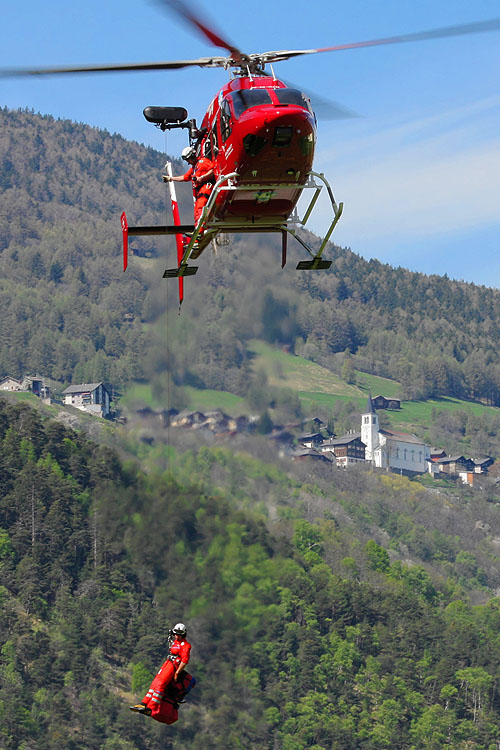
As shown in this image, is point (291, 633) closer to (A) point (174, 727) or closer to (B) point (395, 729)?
(B) point (395, 729)

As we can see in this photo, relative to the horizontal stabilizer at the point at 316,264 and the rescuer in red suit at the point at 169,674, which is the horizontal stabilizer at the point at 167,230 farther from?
the rescuer in red suit at the point at 169,674

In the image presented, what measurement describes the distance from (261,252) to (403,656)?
9604cm

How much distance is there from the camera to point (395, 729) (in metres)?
172

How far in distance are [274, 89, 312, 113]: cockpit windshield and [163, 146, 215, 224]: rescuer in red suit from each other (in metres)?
3.19

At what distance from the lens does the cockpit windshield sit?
115ft

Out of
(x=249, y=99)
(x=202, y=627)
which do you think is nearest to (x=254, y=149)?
(x=249, y=99)

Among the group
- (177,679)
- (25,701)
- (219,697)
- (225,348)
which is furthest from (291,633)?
(177,679)

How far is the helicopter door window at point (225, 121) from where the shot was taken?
1404 inches

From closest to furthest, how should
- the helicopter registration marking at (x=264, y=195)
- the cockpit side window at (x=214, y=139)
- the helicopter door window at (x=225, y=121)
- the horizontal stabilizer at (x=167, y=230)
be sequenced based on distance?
the helicopter door window at (x=225, y=121), the helicopter registration marking at (x=264, y=195), the cockpit side window at (x=214, y=139), the horizontal stabilizer at (x=167, y=230)

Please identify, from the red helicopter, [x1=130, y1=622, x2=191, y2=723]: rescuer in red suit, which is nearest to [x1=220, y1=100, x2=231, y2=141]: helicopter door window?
the red helicopter

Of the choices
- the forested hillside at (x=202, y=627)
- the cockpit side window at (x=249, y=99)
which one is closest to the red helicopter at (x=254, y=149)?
the cockpit side window at (x=249, y=99)

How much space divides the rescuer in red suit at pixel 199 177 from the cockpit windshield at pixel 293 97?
3.19 meters

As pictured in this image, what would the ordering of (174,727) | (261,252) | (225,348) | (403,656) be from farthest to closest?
(403,656), (174,727), (225,348), (261,252)

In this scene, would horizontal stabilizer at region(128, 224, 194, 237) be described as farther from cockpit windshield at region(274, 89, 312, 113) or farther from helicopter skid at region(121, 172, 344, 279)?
cockpit windshield at region(274, 89, 312, 113)
